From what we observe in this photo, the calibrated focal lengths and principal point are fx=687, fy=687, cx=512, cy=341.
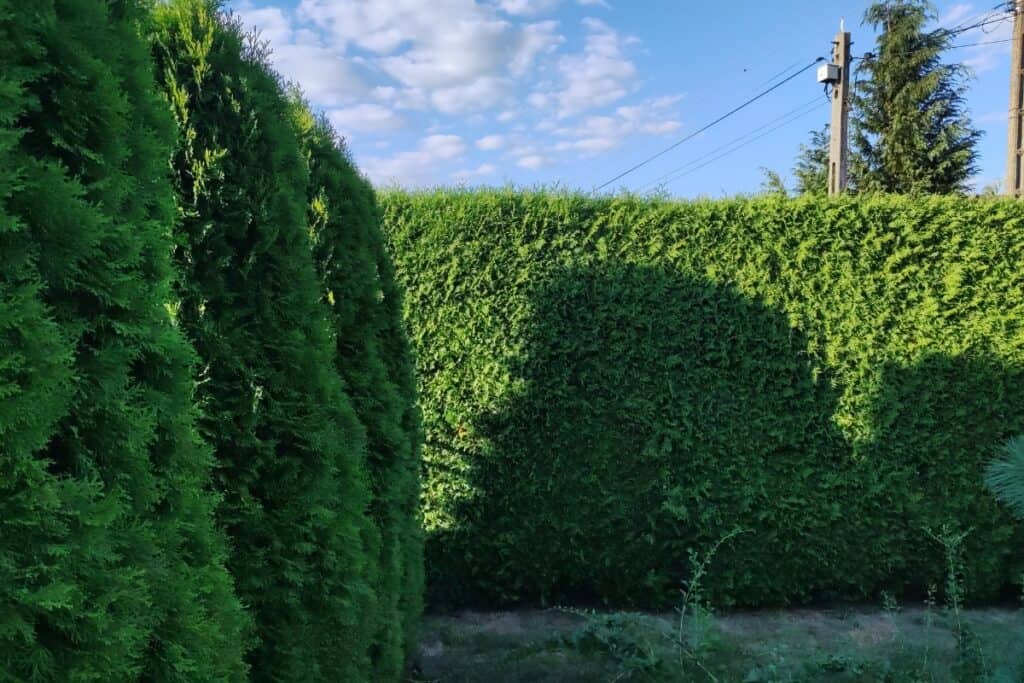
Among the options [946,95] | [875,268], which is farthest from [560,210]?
[946,95]

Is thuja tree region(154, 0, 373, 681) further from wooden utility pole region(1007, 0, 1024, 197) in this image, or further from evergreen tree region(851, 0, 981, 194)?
evergreen tree region(851, 0, 981, 194)

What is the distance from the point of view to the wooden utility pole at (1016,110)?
10.6 m

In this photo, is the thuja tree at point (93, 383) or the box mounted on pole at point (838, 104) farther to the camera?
the box mounted on pole at point (838, 104)

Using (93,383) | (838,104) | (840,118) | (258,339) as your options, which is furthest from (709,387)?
(838,104)

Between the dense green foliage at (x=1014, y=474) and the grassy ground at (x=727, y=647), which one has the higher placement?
the dense green foliage at (x=1014, y=474)

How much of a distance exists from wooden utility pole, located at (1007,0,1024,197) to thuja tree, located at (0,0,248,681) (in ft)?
41.7

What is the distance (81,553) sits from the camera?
119cm

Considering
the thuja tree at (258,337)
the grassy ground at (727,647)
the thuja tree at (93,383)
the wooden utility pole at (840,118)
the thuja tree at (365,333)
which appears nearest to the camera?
the thuja tree at (93,383)

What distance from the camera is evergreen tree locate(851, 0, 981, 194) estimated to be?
1659 cm

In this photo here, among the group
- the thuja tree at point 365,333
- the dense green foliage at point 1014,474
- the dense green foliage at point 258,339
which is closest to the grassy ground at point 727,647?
the dense green foliage at point 1014,474

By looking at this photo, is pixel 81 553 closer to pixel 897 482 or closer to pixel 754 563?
pixel 754 563

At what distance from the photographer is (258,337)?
200 centimetres

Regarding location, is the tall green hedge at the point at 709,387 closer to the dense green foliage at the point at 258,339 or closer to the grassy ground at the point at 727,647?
the grassy ground at the point at 727,647

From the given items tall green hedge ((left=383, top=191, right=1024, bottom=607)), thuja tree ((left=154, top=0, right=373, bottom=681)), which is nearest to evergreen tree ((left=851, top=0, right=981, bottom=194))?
tall green hedge ((left=383, top=191, right=1024, bottom=607))
